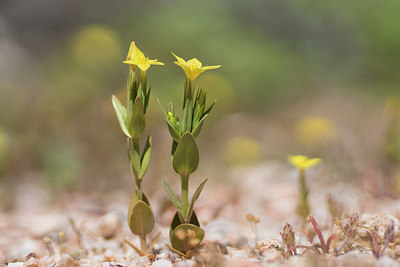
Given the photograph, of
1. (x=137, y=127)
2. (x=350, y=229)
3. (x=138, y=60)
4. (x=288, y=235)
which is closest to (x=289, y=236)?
(x=288, y=235)

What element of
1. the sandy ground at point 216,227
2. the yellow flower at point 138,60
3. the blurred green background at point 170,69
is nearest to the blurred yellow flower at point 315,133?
the blurred green background at point 170,69

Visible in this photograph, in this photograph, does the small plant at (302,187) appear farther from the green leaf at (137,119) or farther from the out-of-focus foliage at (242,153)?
the out-of-focus foliage at (242,153)

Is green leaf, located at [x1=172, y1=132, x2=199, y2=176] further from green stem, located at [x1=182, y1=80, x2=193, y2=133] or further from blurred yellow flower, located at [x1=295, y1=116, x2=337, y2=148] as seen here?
blurred yellow flower, located at [x1=295, y1=116, x2=337, y2=148]

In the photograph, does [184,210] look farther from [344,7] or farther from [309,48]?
[344,7]

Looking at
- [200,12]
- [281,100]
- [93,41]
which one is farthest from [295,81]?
[93,41]

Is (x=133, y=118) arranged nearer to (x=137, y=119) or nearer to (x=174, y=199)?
(x=137, y=119)

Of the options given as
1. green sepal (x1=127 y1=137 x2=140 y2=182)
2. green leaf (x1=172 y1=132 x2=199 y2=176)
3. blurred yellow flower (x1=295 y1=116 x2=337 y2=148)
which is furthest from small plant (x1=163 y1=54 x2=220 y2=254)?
blurred yellow flower (x1=295 y1=116 x2=337 y2=148)
